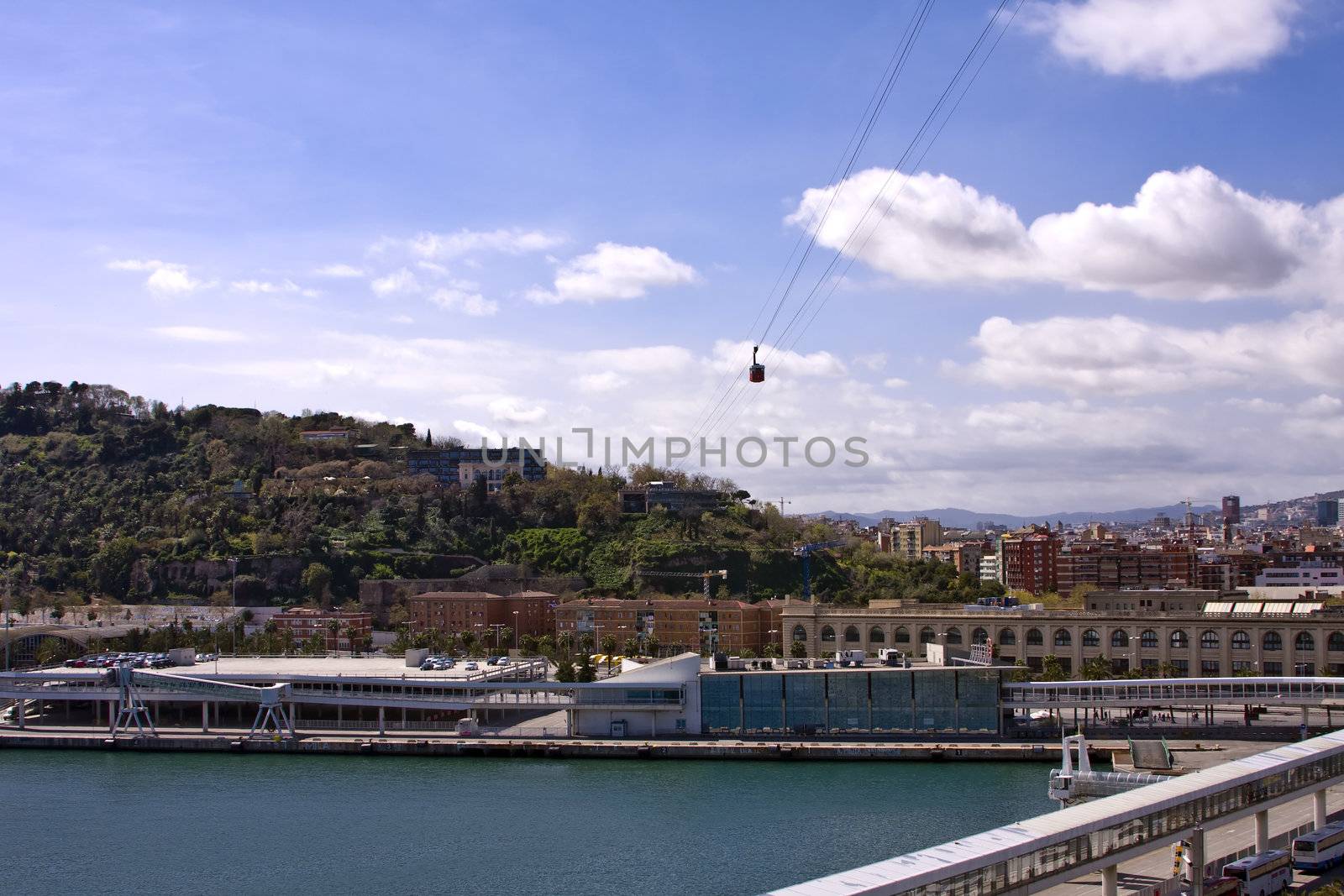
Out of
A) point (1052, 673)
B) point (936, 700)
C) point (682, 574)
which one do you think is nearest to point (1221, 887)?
point (936, 700)

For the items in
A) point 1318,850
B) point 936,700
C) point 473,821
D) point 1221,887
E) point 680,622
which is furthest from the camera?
point 680,622

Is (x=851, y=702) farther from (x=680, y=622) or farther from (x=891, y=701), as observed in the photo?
(x=680, y=622)

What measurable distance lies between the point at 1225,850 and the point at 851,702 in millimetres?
11448

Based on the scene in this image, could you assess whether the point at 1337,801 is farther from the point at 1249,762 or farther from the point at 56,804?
the point at 56,804

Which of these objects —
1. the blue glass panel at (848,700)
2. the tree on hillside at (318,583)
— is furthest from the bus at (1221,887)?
the tree on hillside at (318,583)

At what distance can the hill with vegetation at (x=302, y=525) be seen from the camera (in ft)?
151

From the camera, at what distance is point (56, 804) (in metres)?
19.1

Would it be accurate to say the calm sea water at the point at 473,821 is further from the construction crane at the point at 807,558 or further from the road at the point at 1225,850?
the construction crane at the point at 807,558

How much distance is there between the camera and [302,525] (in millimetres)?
49281

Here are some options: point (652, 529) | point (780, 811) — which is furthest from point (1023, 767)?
point (652, 529)

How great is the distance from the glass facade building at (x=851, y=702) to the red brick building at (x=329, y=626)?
16.2 m

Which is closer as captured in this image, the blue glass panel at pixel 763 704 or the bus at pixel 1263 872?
the bus at pixel 1263 872

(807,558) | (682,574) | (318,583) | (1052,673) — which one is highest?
(807,558)

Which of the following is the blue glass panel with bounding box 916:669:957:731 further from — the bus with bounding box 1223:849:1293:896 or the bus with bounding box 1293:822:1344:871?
the bus with bounding box 1223:849:1293:896
